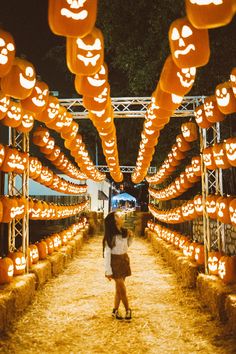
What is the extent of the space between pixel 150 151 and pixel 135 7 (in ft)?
19.1

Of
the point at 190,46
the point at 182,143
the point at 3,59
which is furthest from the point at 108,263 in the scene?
the point at 182,143

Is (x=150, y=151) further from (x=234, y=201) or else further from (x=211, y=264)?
(x=234, y=201)

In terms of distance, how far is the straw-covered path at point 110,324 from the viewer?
5824 mm

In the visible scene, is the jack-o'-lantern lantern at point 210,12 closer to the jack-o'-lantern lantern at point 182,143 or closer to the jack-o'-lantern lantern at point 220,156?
the jack-o'-lantern lantern at point 220,156

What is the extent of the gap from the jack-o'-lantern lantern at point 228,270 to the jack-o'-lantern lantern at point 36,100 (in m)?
4.77

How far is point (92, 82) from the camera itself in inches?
242

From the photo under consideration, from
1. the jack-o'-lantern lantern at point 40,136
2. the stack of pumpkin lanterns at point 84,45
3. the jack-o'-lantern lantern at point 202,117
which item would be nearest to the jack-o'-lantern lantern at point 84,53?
the stack of pumpkin lanterns at point 84,45

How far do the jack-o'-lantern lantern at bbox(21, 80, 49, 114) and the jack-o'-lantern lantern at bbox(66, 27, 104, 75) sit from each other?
2.00m

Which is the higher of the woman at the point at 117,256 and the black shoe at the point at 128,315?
the woman at the point at 117,256

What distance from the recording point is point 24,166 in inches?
353

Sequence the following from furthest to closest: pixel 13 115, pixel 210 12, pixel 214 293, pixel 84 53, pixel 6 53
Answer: pixel 13 115 → pixel 214 293 → pixel 6 53 → pixel 84 53 → pixel 210 12

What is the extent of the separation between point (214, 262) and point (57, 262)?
5.19 metres

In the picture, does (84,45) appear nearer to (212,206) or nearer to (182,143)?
(212,206)

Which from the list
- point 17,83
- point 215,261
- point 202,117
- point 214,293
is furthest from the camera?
point 215,261
